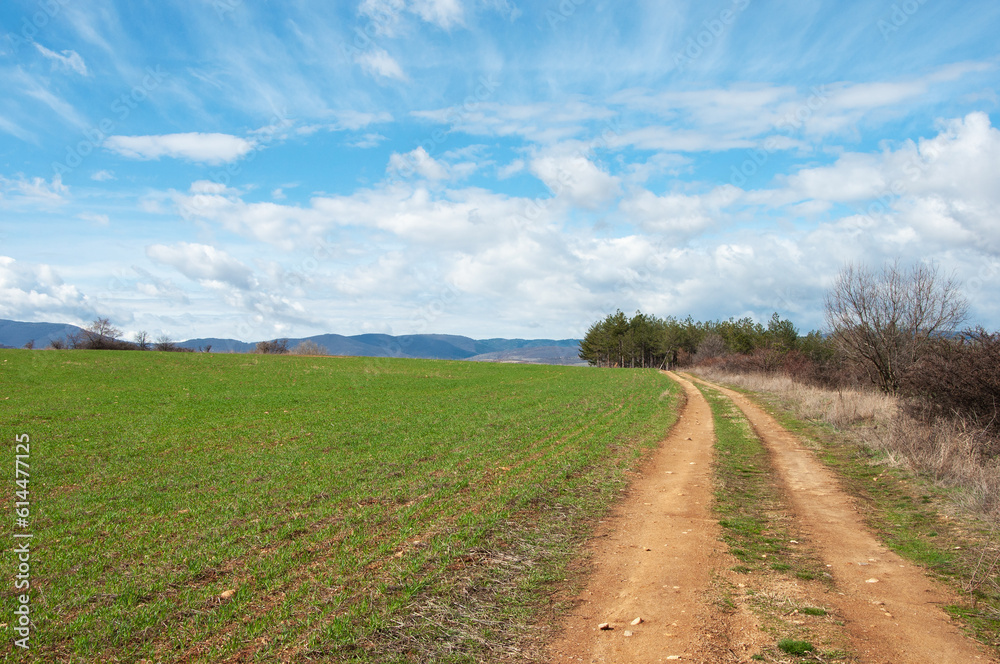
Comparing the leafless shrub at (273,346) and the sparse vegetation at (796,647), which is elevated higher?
the leafless shrub at (273,346)

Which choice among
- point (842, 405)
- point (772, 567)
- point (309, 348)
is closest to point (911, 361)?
point (842, 405)

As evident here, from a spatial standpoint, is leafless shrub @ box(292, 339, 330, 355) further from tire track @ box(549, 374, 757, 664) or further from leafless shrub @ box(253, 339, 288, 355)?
tire track @ box(549, 374, 757, 664)

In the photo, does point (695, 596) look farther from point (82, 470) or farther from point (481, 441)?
point (82, 470)

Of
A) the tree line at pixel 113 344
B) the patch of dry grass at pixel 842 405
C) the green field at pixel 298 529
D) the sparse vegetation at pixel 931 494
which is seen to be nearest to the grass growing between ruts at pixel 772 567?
the sparse vegetation at pixel 931 494

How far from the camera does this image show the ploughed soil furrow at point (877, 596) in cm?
510

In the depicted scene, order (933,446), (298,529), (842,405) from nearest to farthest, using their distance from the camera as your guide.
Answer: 1. (298,529)
2. (933,446)
3. (842,405)

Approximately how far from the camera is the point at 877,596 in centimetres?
629

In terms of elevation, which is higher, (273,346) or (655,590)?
(273,346)

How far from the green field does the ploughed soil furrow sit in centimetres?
333

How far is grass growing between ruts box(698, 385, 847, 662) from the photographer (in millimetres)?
5395

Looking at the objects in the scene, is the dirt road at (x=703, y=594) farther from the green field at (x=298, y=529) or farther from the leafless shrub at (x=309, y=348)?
the leafless shrub at (x=309, y=348)

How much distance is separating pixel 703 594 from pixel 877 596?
6.48ft

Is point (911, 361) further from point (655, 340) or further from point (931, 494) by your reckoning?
point (655, 340)

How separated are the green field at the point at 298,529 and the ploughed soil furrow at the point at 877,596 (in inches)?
131
